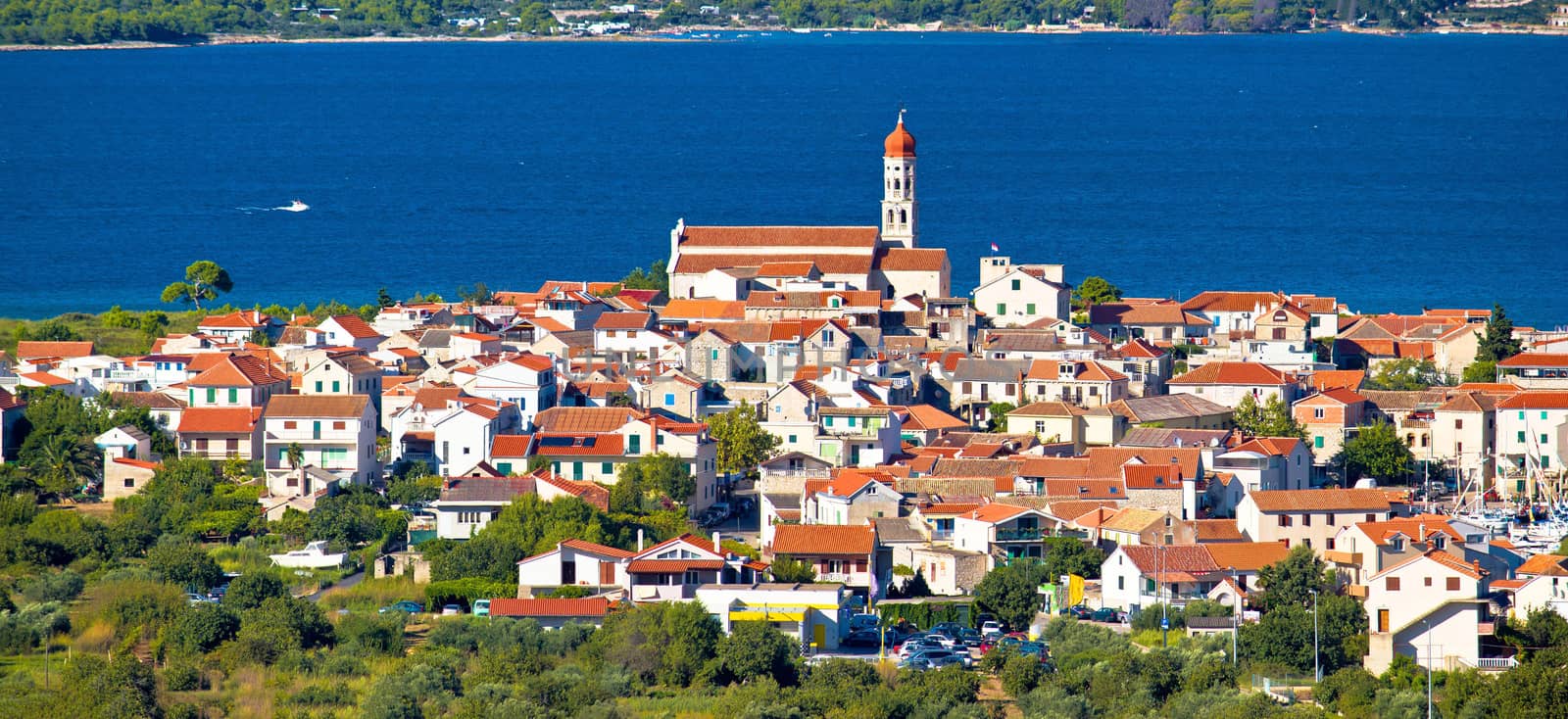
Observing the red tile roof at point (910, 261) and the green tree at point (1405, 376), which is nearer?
the green tree at point (1405, 376)

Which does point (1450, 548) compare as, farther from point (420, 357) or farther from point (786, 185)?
point (786, 185)

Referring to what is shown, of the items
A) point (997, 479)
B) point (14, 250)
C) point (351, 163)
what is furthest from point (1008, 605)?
point (351, 163)

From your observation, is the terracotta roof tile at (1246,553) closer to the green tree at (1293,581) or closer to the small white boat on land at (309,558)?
the green tree at (1293,581)

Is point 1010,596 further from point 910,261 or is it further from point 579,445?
point 910,261

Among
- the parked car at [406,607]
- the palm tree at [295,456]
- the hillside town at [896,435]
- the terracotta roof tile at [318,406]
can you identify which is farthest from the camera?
the terracotta roof tile at [318,406]

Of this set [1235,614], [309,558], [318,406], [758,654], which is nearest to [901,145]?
[318,406]

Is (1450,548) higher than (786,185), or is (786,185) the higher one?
(786,185)

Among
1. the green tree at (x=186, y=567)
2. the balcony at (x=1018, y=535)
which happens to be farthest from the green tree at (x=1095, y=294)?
the green tree at (x=186, y=567)
